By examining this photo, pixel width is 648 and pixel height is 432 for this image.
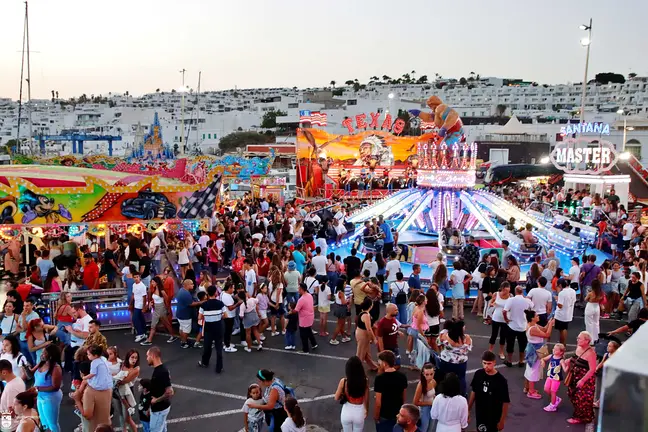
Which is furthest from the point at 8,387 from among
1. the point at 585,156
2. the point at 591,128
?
the point at 591,128

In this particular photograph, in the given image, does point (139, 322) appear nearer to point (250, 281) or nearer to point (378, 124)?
point (250, 281)

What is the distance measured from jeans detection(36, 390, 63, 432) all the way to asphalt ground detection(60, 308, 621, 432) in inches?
24.6

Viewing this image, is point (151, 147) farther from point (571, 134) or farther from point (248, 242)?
point (571, 134)

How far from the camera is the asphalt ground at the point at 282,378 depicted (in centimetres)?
725

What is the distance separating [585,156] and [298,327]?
21022 mm

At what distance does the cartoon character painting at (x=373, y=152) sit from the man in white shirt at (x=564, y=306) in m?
26.7

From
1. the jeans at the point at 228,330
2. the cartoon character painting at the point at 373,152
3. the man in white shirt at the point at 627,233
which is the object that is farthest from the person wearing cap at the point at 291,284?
the cartoon character painting at the point at 373,152

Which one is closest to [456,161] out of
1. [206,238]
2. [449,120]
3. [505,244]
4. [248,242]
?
[449,120]

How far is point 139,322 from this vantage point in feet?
33.1

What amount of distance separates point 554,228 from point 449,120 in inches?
188

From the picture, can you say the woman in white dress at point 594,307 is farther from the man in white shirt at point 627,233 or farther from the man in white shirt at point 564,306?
the man in white shirt at point 627,233

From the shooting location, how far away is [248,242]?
15.4 meters

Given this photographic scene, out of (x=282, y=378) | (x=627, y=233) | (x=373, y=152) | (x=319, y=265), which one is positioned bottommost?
(x=282, y=378)

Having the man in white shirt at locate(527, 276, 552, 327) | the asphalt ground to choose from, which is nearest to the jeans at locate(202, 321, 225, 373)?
the asphalt ground
